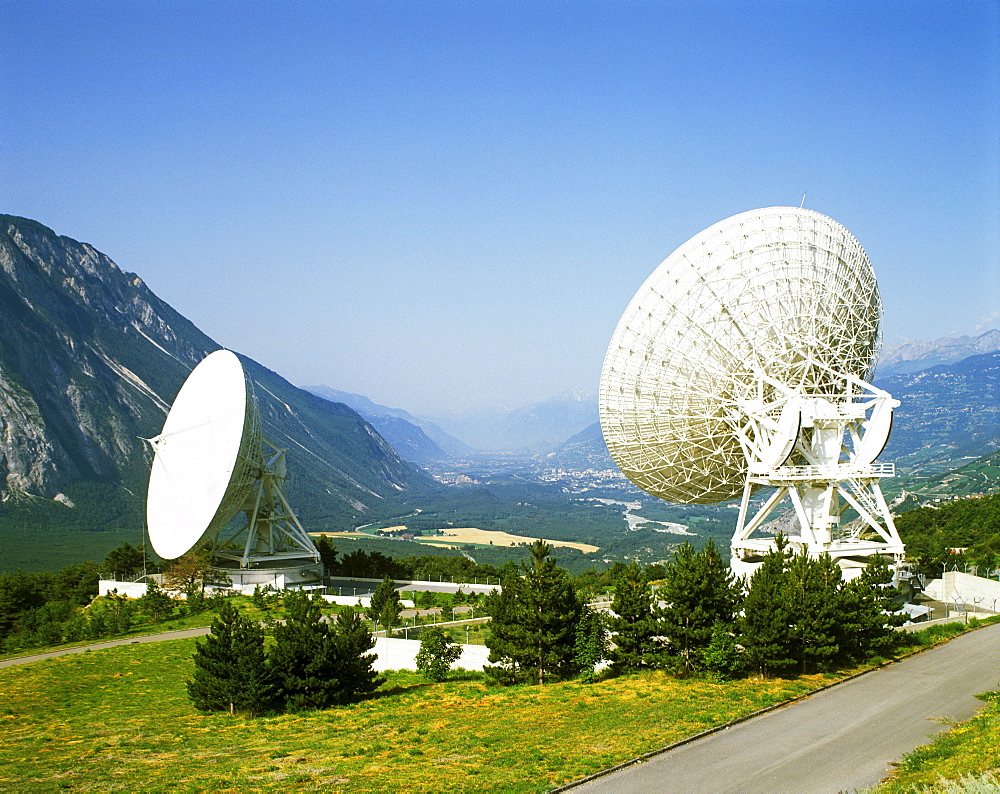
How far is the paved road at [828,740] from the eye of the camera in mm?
15367

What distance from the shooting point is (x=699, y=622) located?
24.8 m

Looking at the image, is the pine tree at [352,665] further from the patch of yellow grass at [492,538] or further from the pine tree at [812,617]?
the patch of yellow grass at [492,538]

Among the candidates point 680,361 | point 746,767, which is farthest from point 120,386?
point 746,767

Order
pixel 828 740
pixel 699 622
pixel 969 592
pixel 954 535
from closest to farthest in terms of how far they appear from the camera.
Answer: pixel 828 740
pixel 699 622
pixel 969 592
pixel 954 535

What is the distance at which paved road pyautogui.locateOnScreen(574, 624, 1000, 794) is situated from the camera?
15.4 metres

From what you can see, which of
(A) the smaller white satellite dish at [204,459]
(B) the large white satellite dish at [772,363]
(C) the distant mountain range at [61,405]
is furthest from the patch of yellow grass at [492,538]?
(B) the large white satellite dish at [772,363]

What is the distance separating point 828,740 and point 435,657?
15.0 metres

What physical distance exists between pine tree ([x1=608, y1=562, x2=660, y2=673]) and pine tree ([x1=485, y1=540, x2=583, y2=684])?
1.44m

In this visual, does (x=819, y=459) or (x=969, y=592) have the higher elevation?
(x=819, y=459)

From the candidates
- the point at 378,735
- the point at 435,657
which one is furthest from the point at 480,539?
the point at 378,735

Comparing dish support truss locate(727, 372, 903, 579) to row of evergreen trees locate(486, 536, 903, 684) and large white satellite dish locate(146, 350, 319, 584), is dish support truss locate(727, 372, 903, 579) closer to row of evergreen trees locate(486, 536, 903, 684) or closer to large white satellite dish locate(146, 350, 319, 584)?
row of evergreen trees locate(486, 536, 903, 684)

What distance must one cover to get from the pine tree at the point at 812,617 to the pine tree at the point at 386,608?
17151mm

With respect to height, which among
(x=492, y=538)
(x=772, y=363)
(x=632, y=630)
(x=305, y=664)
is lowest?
(x=492, y=538)

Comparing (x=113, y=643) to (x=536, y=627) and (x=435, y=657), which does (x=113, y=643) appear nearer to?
(x=435, y=657)
